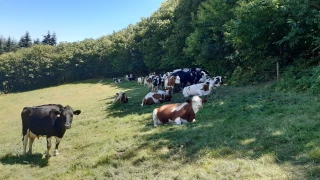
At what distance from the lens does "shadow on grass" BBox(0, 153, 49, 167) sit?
26.1 feet

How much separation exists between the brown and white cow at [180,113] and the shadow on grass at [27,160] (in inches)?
145

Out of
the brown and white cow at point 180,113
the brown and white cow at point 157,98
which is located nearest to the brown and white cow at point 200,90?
the brown and white cow at point 157,98

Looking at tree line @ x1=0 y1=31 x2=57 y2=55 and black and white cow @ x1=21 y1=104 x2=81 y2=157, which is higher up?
tree line @ x1=0 y1=31 x2=57 y2=55

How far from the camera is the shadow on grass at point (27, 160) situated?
7966mm

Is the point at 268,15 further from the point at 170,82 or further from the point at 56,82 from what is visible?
the point at 56,82

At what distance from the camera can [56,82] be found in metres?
63.0

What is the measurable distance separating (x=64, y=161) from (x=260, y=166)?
17.1ft

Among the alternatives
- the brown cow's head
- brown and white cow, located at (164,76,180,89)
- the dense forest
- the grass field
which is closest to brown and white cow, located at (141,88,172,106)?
brown and white cow, located at (164,76,180,89)

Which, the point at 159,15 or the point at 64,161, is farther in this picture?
the point at 159,15

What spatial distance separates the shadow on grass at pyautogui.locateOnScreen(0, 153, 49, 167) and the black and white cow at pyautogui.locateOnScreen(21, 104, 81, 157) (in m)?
0.23

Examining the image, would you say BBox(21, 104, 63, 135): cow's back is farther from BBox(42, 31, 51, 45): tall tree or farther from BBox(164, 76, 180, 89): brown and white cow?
BBox(42, 31, 51, 45): tall tree

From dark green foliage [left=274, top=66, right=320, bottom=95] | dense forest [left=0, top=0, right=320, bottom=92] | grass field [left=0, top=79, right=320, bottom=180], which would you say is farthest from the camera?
dense forest [left=0, top=0, right=320, bottom=92]

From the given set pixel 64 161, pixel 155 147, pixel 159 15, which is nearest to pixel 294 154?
pixel 155 147

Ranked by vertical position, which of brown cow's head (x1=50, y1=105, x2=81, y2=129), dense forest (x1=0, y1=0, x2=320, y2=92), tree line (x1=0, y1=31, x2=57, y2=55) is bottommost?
brown cow's head (x1=50, y1=105, x2=81, y2=129)
